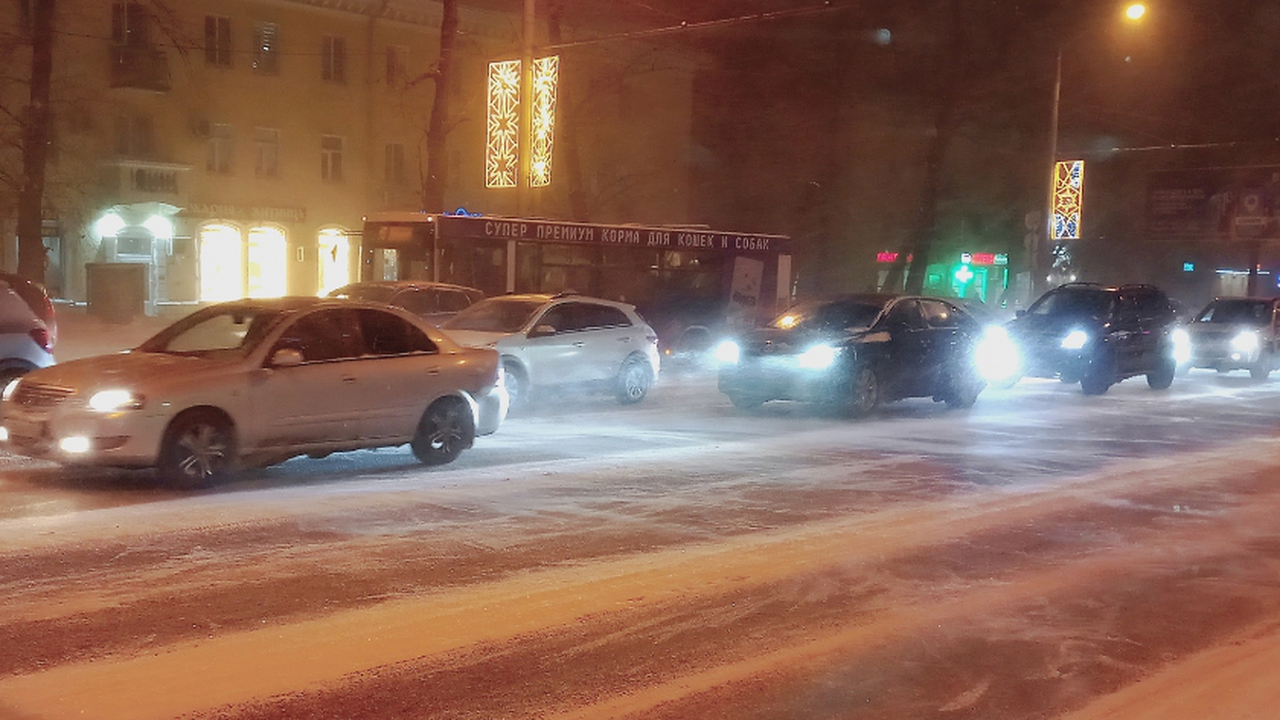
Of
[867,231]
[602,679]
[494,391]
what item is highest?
[867,231]

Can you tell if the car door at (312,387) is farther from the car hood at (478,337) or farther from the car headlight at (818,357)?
the car headlight at (818,357)

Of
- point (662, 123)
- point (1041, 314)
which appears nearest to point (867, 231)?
point (662, 123)

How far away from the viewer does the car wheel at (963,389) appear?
63.0ft

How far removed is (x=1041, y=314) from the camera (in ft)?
77.5

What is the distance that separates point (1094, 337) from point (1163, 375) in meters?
2.67

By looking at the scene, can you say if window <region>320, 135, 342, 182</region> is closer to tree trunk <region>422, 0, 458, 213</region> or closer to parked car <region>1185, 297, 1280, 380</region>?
tree trunk <region>422, 0, 458, 213</region>

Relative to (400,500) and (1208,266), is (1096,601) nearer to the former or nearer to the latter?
(400,500)

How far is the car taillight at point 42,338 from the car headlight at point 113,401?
444cm

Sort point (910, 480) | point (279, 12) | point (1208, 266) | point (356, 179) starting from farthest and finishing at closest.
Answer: point (1208, 266) < point (356, 179) < point (279, 12) < point (910, 480)

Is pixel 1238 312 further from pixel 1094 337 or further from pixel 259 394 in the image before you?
pixel 259 394

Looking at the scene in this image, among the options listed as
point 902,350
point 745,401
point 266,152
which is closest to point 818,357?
point 745,401

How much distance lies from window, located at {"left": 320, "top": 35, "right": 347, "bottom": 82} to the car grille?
35.5 m

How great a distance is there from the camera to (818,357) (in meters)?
17.5

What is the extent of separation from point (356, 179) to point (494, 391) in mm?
34649
